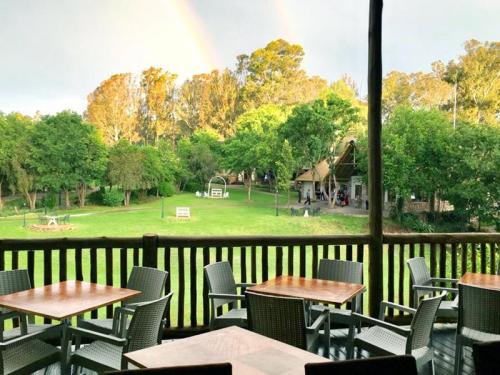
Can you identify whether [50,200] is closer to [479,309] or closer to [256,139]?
[256,139]

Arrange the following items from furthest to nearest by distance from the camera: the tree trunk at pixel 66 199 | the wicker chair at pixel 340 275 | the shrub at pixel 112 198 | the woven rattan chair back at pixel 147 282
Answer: the shrub at pixel 112 198 → the tree trunk at pixel 66 199 → the wicker chair at pixel 340 275 → the woven rattan chair back at pixel 147 282

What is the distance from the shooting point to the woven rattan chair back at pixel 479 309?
8.28 feet

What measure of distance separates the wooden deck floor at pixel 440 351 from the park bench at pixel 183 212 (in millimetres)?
24966

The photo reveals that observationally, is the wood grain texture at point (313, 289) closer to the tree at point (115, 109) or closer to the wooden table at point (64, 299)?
the wooden table at point (64, 299)

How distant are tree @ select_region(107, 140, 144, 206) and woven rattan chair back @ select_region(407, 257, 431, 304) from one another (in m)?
24.2

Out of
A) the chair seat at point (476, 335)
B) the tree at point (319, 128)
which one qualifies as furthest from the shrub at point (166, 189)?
the chair seat at point (476, 335)

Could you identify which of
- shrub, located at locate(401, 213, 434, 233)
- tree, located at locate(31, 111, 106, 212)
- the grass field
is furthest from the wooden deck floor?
tree, located at locate(31, 111, 106, 212)

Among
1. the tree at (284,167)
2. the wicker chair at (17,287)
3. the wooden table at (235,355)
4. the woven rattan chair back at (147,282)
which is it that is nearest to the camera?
the wooden table at (235,355)

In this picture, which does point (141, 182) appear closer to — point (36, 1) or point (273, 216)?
point (273, 216)

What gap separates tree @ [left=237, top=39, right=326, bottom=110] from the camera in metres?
28.6

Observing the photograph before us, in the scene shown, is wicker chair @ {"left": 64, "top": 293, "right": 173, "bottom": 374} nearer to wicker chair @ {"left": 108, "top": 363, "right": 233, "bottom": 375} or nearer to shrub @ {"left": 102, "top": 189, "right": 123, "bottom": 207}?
wicker chair @ {"left": 108, "top": 363, "right": 233, "bottom": 375}

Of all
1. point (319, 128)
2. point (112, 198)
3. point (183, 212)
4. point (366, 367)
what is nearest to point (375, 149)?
point (366, 367)

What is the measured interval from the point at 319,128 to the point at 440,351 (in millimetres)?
23992

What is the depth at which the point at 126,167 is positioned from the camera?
89.6 ft
